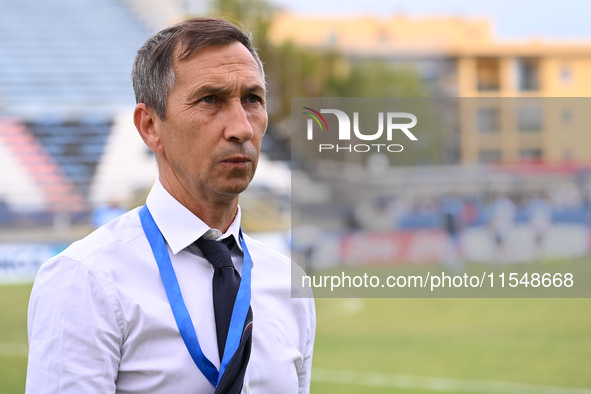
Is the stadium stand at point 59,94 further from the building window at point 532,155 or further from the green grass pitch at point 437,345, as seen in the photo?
the building window at point 532,155

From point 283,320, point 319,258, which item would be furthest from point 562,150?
point 283,320

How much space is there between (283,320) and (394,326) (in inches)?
418

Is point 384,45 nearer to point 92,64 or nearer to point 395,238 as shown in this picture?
point 92,64

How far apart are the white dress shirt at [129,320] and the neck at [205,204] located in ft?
0.06

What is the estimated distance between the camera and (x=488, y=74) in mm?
58469

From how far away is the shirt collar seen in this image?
5.64 feet

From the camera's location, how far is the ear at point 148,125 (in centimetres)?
173

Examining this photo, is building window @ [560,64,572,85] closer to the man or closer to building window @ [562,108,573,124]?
building window @ [562,108,573,124]

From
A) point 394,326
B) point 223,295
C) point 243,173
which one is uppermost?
point 243,173

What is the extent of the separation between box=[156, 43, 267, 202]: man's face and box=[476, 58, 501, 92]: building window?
56.6 metres

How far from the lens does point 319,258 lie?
20.4m

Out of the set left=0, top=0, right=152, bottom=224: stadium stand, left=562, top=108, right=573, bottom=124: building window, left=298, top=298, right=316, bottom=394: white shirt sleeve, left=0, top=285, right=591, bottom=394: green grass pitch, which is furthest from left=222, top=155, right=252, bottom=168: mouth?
left=562, top=108, right=573, bottom=124: building window

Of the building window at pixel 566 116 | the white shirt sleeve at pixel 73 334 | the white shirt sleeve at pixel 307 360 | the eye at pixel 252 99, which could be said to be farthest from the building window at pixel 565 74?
the white shirt sleeve at pixel 73 334

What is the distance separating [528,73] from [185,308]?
2276 inches
